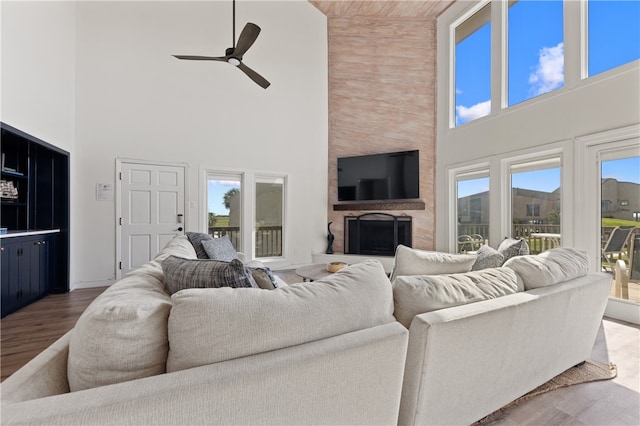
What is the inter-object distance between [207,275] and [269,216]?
4.44 metres

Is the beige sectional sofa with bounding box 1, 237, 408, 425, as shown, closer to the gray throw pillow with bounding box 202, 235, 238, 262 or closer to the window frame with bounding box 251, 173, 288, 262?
the gray throw pillow with bounding box 202, 235, 238, 262

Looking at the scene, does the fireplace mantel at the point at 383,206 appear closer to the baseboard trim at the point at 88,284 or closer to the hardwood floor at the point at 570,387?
the hardwood floor at the point at 570,387

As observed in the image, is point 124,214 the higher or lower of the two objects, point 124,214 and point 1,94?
the lower

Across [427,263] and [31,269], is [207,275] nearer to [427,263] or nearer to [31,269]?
[427,263]

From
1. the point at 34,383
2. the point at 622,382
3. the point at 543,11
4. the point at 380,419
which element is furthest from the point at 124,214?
the point at 543,11

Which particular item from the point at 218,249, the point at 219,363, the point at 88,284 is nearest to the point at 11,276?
the point at 88,284

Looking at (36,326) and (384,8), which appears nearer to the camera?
(36,326)

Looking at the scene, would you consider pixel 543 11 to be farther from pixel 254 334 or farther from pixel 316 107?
pixel 254 334

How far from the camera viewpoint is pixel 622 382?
6.16ft

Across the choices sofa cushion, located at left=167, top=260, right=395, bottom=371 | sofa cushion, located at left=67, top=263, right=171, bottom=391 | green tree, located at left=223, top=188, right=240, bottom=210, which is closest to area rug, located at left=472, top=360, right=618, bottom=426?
sofa cushion, located at left=167, top=260, right=395, bottom=371

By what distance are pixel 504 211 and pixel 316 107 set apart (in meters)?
3.71

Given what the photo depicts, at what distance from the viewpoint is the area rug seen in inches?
66.1

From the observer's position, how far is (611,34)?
3.18 meters

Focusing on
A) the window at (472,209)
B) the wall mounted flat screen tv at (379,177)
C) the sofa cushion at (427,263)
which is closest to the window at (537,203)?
the window at (472,209)
